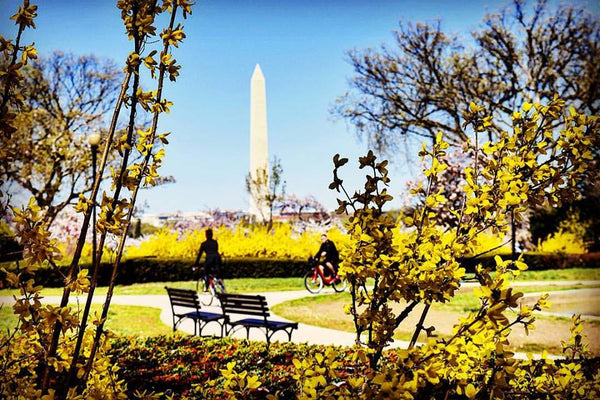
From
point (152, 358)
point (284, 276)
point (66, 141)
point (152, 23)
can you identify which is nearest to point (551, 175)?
point (152, 23)

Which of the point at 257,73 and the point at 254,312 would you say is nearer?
the point at 254,312

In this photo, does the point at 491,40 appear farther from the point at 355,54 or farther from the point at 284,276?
the point at 284,276

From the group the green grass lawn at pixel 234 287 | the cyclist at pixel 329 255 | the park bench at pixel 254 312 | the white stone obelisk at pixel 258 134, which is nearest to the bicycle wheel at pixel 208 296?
the green grass lawn at pixel 234 287

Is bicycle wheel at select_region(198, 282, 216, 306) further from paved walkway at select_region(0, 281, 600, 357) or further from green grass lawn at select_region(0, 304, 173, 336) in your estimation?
green grass lawn at select_region(0, 304, 173, 336)

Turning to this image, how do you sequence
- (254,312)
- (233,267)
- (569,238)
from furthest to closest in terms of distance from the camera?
(569,238)
(233,267)
(254,312)

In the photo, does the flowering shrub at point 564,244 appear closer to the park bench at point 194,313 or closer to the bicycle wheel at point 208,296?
the bicycle wheel at point 208,296

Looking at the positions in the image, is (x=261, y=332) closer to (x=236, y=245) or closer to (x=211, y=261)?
(x=211, y=261)

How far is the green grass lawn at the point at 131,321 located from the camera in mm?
5945

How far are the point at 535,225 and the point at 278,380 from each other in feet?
49.0

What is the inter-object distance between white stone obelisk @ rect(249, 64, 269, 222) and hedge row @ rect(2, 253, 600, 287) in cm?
552

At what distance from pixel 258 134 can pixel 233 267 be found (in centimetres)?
661

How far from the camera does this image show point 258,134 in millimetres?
18016

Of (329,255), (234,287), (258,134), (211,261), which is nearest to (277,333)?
(211,261)

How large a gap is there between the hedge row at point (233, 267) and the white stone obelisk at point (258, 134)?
552 centimetres
